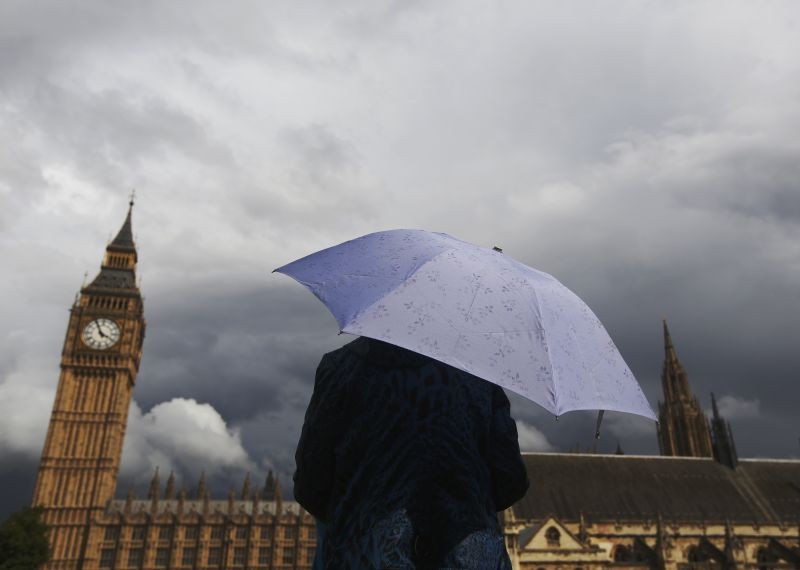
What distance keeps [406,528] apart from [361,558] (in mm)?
326

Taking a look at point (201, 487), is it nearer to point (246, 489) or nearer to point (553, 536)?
point (246, 489)

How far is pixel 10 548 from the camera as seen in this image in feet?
160

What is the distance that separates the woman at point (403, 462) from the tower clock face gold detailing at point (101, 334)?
83920 mm

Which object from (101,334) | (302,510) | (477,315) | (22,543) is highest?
(101,334)

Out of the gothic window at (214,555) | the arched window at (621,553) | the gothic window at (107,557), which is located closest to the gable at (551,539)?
the arched window at (621,553)

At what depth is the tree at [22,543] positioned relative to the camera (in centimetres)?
4844

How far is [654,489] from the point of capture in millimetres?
54719

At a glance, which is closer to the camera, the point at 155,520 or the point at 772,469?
the point at 772,469

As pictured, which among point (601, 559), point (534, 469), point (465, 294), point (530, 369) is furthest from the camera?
point (534, 469)

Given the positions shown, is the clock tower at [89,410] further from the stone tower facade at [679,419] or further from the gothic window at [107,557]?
the stone tower facade at [679,419]

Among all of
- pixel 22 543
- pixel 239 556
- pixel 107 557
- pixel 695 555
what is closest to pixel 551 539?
pixel 695 555

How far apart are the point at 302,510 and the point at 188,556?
1381 centimetres

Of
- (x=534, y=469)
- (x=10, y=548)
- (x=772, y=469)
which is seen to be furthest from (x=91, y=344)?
(x=772, y=469)

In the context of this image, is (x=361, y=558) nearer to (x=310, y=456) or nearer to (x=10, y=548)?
(x=310, y=456)
